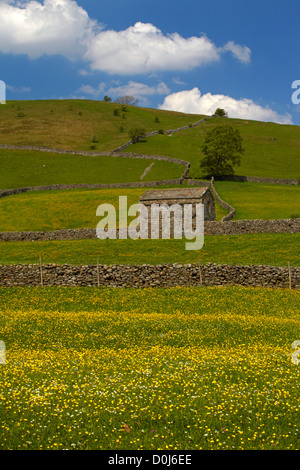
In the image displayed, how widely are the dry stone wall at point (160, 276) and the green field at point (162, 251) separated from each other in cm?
472

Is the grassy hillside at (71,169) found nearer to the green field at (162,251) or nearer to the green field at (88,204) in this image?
the green field at (88,204)

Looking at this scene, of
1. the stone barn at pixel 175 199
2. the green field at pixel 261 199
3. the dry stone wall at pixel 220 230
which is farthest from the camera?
the green field at pixel 261 199

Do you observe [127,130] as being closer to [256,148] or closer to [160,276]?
[256,148]

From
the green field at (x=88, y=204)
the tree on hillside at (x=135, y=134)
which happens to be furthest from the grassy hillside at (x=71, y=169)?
the tree on hillside at (x=135, y=134)

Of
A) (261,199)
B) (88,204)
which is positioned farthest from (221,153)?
(88,204)

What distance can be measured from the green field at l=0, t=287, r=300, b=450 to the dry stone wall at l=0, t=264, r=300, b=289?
691 cm

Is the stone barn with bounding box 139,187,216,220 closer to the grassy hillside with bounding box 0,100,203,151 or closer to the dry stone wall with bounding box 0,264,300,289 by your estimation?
the dry stone wall with bounding box 0,264,300,289

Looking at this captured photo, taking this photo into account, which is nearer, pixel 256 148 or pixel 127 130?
pixel 256 148

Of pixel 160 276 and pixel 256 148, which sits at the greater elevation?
pixel 256 148

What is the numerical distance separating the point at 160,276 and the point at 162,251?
10265 mm

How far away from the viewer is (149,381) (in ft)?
36.3

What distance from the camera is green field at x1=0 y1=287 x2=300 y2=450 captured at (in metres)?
8.63

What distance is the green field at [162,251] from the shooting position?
34.3m

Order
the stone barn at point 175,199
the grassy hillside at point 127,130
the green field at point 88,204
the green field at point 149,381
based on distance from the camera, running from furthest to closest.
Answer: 1. the grassy hillside at point 127,130
2. the green field at point 88,204
3. the stone barn at point 175,199
4. the green field at point 149,381
